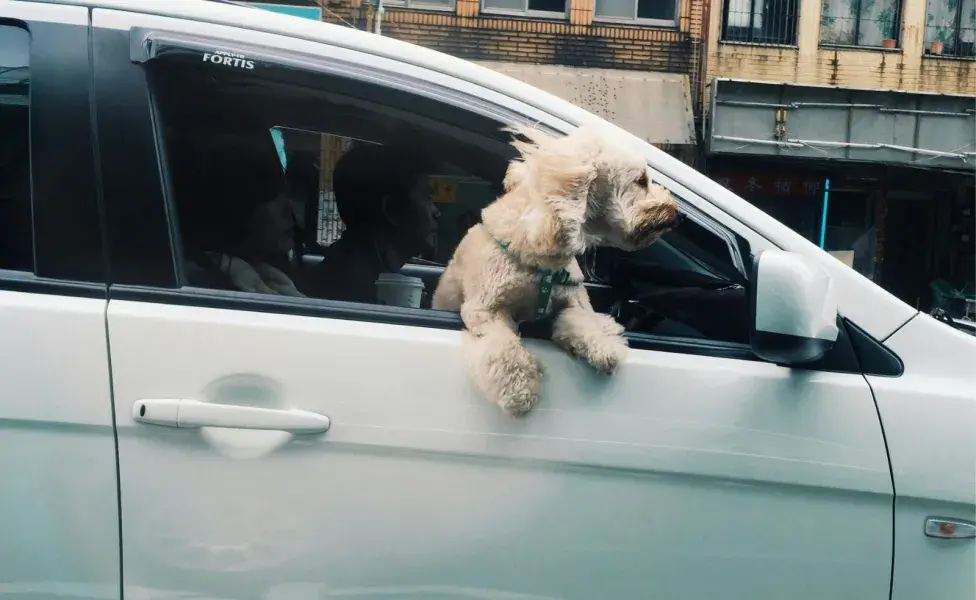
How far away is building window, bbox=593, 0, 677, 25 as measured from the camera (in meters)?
14.0

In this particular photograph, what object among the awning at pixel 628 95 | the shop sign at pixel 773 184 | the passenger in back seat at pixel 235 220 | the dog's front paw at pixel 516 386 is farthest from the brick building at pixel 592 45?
the dog's front paw at pixel 516 386

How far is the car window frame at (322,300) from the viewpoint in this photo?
1683 mm

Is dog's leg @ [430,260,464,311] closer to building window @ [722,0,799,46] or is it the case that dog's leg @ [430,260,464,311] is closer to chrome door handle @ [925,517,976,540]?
chrome door handle @ [925,517,976,540]

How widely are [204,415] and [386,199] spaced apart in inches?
50.1

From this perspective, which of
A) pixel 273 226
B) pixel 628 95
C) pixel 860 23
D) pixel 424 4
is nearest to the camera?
pixel 273 226

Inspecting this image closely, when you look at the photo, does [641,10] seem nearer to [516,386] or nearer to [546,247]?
[546,247]

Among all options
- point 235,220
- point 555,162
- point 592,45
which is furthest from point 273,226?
point 592,45

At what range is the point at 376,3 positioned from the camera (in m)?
13.0

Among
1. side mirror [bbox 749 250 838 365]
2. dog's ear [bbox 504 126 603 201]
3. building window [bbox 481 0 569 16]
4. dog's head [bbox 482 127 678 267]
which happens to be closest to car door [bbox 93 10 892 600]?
side mirror [bbox 749 250 838 365]

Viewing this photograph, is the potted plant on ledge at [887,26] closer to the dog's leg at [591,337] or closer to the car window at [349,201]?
the car window at [349,201]

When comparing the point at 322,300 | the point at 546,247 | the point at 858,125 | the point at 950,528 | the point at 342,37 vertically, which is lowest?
the point at 950,528

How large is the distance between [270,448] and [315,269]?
0.91 m

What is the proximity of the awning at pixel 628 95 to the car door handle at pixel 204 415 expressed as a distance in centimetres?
1220

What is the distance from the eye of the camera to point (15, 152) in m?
1.72
